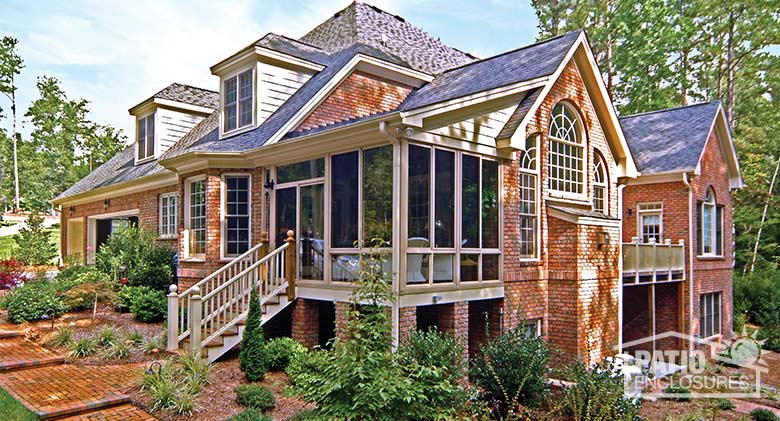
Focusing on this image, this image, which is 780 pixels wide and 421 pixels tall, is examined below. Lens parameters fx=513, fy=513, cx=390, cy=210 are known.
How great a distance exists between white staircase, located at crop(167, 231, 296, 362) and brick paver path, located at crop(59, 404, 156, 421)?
160 centimetres

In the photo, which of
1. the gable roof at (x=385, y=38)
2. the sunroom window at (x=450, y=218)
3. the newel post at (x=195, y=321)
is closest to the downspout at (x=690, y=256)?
the gable roof at (x=385, y=38)

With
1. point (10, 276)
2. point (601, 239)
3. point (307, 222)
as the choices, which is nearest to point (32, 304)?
point (10, 276)

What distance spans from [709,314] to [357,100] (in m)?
13.3

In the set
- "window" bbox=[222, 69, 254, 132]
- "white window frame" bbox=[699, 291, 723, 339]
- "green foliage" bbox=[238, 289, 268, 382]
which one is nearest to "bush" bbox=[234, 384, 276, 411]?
"green foliage" bbox=[238, 289, 268, 382]

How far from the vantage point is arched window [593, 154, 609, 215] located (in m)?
12.8

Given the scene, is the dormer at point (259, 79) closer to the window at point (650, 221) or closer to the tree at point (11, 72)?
the window at point (650, 221)

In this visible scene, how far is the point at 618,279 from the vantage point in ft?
38.0

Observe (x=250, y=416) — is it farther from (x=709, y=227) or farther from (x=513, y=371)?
(x=709, y=227)

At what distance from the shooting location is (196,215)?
12.1 meters

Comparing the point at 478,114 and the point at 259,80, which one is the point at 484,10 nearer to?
the point at 259,80

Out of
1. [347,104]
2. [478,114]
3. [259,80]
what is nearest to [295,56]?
[259,80]

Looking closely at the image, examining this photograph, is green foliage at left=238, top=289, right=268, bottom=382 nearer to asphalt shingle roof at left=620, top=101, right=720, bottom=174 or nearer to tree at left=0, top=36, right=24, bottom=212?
asphalt shingle roof at left=620, top=101, right=720, bottom=174

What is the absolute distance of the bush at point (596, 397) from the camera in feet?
22.0

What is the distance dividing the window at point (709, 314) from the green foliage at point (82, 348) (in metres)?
16.6
